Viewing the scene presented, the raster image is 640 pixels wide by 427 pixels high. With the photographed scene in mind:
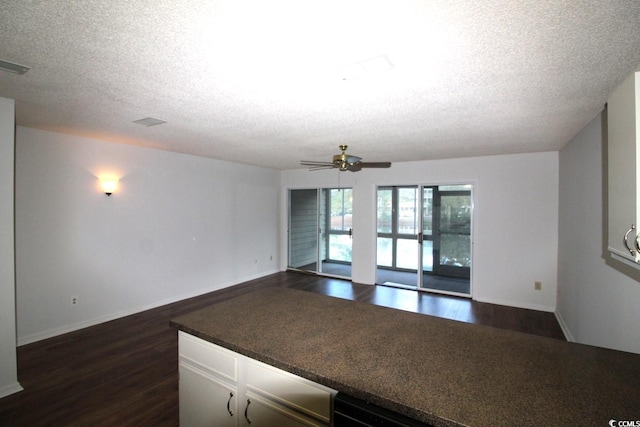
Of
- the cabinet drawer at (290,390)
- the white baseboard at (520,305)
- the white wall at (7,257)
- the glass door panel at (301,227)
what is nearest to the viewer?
the cabinet drawer at (290,390)

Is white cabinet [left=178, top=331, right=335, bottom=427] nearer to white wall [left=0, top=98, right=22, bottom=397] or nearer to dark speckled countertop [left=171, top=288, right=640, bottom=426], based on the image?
dark speckled countertop [left=171, top=288, right=640, bottom=426]

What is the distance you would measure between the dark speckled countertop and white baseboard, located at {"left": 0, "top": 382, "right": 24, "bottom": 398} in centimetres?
209

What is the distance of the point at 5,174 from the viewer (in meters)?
2.48

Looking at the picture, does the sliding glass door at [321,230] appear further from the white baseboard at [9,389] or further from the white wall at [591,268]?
the white baseboard at [9,389]

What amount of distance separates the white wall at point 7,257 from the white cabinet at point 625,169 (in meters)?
4.30

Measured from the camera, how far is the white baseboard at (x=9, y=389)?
8.11 ft

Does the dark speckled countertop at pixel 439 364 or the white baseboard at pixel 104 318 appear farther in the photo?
the white baseboard at pixel 104 318

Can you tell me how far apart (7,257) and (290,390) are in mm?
2874

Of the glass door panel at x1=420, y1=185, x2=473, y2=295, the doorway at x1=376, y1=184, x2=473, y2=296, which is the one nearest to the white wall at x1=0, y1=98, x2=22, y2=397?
the doorway at x1=376, y1=184, x2=473, y2=296

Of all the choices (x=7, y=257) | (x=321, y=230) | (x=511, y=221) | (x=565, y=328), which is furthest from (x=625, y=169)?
(x=321, y=230)

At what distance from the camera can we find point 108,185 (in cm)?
395

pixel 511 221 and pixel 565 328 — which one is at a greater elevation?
pixel 511 221

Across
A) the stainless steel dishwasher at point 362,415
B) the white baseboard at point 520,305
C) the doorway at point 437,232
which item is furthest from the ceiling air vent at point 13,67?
the white baseboard at point 520,305

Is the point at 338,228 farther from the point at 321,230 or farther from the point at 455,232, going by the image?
the point at 455,232
